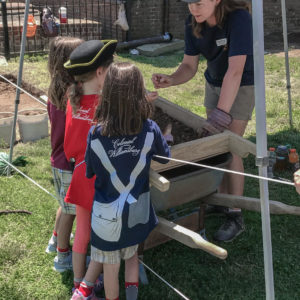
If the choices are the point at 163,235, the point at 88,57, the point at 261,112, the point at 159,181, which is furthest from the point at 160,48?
the point at 261,112

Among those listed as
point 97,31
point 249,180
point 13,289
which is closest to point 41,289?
point 13,289

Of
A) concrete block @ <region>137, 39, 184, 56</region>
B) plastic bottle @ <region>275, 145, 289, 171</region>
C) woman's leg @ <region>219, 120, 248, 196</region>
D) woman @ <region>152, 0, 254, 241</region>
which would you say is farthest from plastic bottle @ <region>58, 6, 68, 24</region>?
woman's leg @ <region>219, 120, 248, 196</region>

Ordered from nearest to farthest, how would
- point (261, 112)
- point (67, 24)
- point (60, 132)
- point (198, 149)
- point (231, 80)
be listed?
1. point (261, 112)
2. point (198, 149)
3. point (60, 132)
4. point (231, 80)
5. point (67, 24)

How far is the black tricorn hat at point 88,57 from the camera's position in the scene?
2.36 meters

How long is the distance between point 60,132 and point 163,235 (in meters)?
0.93

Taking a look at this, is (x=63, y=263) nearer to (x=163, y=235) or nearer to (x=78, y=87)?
(x=163, y=235)

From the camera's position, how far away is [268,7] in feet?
37.8

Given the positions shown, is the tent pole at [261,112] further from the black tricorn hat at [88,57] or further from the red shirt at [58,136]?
the red shirt at [58,136]

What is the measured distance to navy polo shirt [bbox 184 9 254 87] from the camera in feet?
9.28

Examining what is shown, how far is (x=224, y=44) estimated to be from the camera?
294 centimetres

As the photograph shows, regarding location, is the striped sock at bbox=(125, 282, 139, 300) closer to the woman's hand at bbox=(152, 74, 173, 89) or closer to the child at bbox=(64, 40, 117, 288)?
the child at bbox=(64, 40, 117, 288)

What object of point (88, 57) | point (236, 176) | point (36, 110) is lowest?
point (36, 110)

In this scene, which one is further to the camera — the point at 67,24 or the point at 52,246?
the point at 67,24

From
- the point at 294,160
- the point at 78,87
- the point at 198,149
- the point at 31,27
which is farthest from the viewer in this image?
the point at 31,27
